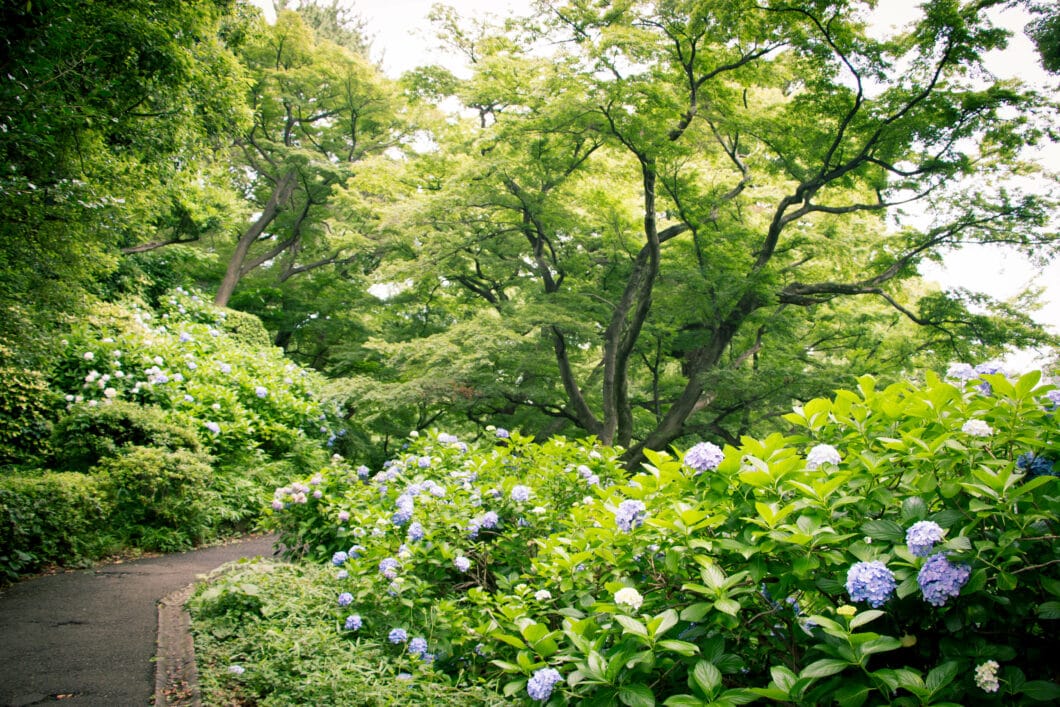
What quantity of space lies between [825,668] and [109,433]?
8.18 m

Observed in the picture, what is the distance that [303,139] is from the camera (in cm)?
1909

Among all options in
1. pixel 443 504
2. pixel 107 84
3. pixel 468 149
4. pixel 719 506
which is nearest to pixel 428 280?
pixel 468 149

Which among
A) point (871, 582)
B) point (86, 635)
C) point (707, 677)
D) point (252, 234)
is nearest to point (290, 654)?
point (86, 635)

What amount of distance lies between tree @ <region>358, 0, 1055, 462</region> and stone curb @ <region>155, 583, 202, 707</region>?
6662mm

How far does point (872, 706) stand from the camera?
1.56 meters

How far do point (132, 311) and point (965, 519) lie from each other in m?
12.0

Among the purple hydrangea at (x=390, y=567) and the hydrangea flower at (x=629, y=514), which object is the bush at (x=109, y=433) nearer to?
the purple hydrangea at (x=390, y=567)

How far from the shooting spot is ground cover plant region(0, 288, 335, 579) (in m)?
5.70

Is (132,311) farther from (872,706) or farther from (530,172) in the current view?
(872,706)

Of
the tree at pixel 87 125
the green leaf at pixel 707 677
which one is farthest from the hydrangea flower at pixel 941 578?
the tree at pixel 87 125

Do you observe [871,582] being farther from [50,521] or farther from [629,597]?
[50,521]

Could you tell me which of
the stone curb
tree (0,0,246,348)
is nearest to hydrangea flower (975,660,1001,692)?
the stone curb

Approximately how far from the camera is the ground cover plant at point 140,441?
5703 mm

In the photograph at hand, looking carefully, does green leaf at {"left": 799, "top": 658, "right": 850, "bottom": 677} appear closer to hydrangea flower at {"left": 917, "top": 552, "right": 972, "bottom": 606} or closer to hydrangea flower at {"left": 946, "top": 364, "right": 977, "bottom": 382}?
hydrangea flower at {"left": 917, "top": 552, "right": 972, "bottom": 606}
